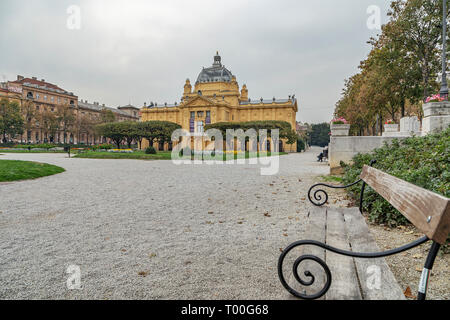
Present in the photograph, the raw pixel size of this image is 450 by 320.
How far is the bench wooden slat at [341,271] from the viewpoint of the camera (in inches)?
76.9

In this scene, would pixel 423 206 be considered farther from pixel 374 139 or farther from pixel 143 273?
pixel 374 139

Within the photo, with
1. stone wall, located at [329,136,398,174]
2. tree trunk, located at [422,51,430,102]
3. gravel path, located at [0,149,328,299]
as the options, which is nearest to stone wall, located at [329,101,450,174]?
stone wall, located at [329,136,398,174]

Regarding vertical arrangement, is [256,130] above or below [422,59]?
below

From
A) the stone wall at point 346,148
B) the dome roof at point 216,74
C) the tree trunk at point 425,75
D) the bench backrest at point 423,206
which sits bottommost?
the bench backrest at point 423,206

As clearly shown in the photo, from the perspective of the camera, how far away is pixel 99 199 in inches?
273

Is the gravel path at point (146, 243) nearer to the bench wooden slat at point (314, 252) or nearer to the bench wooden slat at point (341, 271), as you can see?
the bench wooden slat at point (314, 252)

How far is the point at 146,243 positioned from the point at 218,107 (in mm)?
63832

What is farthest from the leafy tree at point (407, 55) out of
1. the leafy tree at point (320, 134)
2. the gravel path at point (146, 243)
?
the leafy tree at point (320, 134)

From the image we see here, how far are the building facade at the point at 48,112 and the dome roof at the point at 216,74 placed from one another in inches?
1160

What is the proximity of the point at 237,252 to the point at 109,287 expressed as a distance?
5.11 feet

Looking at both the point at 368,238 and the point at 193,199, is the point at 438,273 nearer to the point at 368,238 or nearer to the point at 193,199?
the point at 368,238
